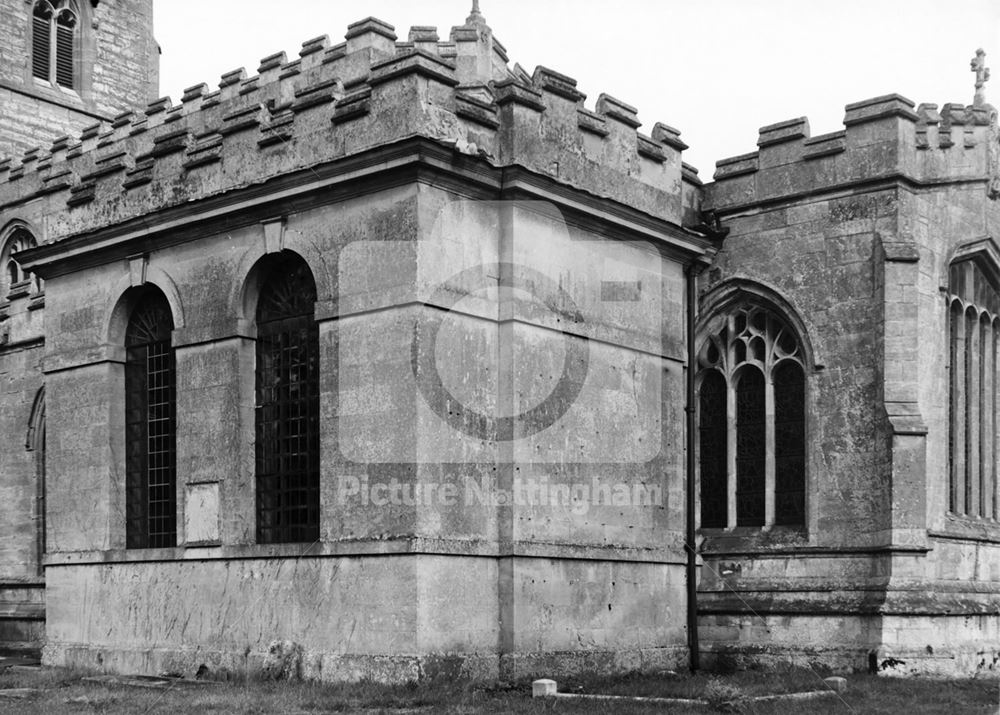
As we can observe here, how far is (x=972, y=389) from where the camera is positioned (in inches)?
764

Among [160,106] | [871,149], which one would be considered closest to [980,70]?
[871,149]

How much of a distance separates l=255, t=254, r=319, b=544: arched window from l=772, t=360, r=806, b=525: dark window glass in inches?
270

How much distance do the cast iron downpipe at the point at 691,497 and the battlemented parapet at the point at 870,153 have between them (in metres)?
1.63

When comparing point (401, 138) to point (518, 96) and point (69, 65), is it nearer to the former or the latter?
point (518, 96)

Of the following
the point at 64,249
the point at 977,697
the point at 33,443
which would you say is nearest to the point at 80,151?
the point at 33,443

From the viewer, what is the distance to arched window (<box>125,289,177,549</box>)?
18.1 m

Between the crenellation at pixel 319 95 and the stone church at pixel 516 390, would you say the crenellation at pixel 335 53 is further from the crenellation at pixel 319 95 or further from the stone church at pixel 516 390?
the crenellation at pixel 319 95

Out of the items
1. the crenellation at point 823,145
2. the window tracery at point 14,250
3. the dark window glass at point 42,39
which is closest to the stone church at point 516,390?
the crenellation at point 823,145

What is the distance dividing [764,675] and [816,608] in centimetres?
125

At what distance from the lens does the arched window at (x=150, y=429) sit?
18078mm

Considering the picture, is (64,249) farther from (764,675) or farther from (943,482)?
(943,482)

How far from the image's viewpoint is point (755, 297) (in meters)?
19.2

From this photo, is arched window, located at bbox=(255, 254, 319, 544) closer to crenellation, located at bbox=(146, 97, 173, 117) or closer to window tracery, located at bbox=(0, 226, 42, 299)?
crenellation, located at bbox=(146, 97, 173, 117)

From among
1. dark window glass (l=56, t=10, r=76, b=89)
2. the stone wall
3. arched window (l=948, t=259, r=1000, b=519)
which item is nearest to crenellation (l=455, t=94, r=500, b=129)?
the stone wall
